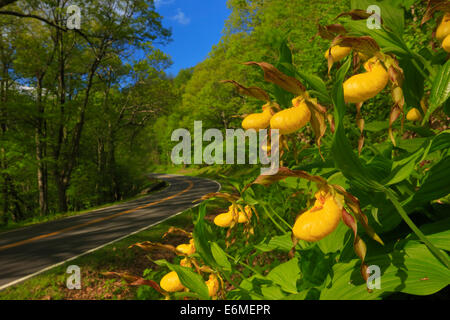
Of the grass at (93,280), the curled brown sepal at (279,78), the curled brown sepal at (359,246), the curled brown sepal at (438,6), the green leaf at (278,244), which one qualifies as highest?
the curled brown sepal at (438,6)

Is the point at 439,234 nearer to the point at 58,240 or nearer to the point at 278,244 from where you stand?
the point at 278,244

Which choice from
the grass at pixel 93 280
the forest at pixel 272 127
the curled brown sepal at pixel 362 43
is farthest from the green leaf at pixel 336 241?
the grass at pixel 93 280

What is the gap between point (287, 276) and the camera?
3.96 feet

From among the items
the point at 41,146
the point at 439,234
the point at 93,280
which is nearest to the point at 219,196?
the point at 439,234

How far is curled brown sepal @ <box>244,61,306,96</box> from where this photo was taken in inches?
32.1

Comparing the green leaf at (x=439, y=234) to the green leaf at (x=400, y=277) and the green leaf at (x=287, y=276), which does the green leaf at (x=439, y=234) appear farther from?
the green leaf at (x=287, y=276)

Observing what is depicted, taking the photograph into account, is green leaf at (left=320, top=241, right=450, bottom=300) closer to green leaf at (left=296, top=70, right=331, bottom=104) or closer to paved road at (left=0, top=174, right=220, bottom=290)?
green leaf at (left=296, top=70, right=331, bottom=104)

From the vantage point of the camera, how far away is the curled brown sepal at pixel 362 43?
75cm

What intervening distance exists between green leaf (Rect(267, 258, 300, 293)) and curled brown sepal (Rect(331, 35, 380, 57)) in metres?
0.96

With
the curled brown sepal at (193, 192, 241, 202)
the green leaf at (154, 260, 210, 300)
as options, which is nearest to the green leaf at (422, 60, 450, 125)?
the curled brown sepal at (193, 192, 241, 202)

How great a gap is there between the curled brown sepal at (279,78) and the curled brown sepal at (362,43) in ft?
0.58
